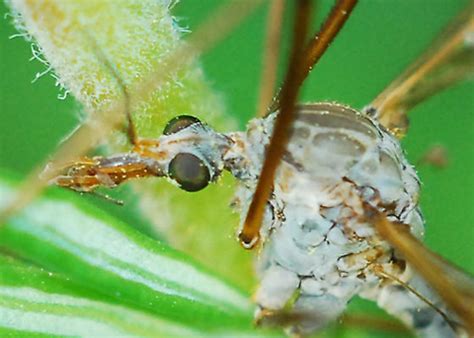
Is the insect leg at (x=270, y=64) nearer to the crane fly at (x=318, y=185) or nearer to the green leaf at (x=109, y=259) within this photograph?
the crane fly at (x=318, y=185)

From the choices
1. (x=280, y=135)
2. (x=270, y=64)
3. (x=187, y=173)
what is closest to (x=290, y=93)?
(x=280, y=135)

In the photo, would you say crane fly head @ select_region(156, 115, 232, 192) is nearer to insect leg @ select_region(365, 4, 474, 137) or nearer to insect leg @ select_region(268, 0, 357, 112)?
insect leg @ select_region(268, 0, 357, 112)

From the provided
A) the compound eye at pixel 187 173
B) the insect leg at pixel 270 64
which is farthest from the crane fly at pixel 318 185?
the insect leg at pixel 270 64

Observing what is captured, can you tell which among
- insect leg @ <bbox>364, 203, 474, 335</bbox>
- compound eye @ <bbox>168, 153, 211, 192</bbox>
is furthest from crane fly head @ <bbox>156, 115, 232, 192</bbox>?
insect leg @ <bbox>364, 203, 474, 335</bbox>

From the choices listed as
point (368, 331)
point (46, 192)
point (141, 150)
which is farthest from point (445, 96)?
point (46, 192)

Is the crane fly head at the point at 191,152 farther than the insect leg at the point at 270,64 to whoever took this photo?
No

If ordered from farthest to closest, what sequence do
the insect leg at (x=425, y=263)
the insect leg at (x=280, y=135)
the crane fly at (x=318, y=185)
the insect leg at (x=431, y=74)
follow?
the insect leg at (x=431, y=74) → the crane fly at (x=318, y=185) → the insect leg at (x=425, y=263) → the insect leg at (x=280, y=135)

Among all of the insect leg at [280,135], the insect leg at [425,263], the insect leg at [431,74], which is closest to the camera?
the insect leg at [280,135]

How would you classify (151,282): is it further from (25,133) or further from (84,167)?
(25,133)
